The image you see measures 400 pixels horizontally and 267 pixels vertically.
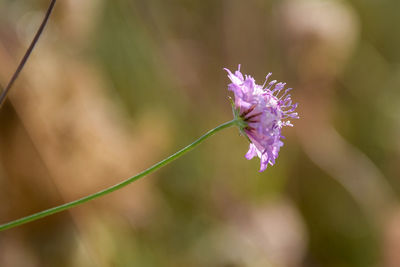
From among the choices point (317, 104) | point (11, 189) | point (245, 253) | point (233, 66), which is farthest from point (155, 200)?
point (317, 104)

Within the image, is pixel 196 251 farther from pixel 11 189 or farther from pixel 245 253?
pixel 11 189

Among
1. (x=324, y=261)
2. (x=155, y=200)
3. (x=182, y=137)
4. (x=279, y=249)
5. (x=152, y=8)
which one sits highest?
(x=152, y=8)

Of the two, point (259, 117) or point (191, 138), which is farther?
point (191, 138)

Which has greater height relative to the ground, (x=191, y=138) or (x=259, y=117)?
(x=191, y=138)

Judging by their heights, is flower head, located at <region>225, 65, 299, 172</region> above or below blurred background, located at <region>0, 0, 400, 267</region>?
below

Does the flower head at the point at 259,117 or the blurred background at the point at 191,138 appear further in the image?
the blurred background at the point at 191,138

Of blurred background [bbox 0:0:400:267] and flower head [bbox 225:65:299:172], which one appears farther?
blurred background [bbox 0:0:400:267]

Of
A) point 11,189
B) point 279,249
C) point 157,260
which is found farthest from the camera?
point 279,249

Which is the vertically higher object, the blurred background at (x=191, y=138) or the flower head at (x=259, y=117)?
the blurred background at (x=191, y=138)
